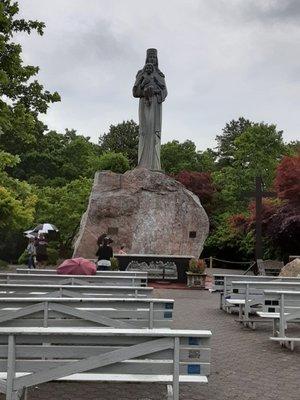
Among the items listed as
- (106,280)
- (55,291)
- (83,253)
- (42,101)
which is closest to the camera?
(55,291)

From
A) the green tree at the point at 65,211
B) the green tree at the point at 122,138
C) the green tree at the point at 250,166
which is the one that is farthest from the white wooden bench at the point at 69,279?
the green tree at the point at 122,138

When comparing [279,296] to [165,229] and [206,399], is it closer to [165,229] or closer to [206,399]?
[206,399]

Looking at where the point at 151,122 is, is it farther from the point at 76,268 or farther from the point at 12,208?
the point at 76,268

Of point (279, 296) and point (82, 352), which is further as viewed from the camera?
point (279, 296)

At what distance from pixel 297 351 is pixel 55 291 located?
3.44 m

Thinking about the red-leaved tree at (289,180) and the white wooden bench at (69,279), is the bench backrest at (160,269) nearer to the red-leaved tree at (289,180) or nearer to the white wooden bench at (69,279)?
the red-leaved tree at (289,180)

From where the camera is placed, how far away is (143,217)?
70.9 ft

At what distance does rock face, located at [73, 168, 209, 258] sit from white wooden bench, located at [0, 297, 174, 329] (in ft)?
49.2

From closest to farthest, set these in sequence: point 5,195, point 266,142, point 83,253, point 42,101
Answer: point 42,101, point 83,253, point 5,195, point 266,142

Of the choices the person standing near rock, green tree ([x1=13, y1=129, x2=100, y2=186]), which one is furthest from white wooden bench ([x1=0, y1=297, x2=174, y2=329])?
green tree ([x1=13, y1=129, x2=100, y2=186])

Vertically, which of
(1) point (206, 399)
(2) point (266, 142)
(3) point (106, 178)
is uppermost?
(2) point (266, 142)

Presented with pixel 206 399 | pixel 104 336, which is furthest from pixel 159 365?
pixel 206 399

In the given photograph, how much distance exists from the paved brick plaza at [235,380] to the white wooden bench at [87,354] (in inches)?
53.0

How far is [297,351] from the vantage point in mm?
7824
